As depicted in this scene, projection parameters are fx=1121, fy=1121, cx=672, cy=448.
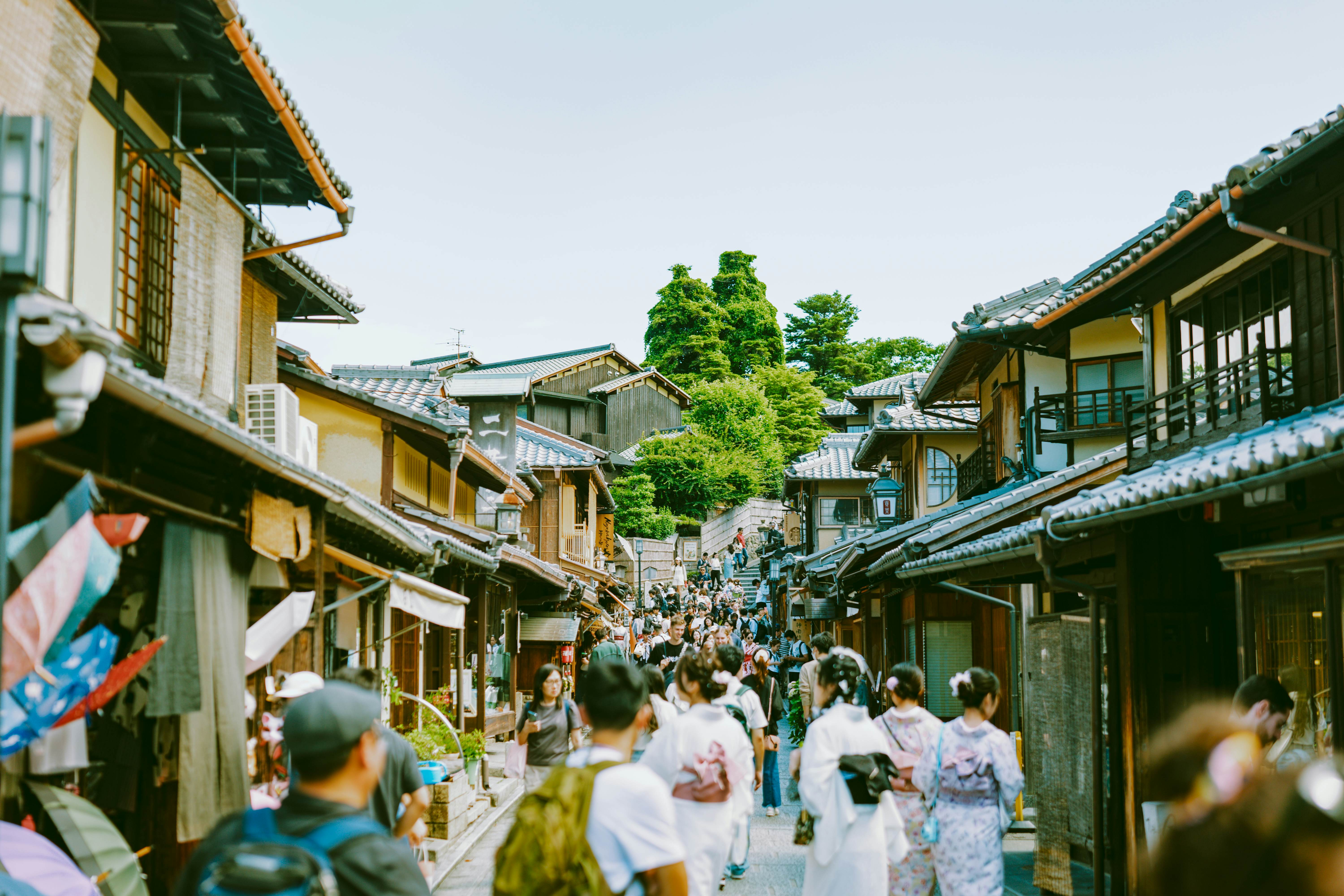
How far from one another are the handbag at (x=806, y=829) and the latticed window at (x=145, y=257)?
19.7ft

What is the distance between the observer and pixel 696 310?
60.3m

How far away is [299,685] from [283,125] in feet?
16.1

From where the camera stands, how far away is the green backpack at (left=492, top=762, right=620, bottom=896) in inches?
153

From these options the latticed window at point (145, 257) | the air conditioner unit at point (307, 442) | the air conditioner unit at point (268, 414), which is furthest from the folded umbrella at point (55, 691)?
the air conditioner unit at point (307, 442)

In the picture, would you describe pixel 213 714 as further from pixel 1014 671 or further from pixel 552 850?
pixel 1014 671

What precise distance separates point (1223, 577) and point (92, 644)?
846 cm

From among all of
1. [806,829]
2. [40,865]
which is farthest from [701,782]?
[40,865]

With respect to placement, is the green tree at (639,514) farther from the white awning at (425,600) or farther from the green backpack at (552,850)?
the green backpack at (552,850)

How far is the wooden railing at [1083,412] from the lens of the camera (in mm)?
16656

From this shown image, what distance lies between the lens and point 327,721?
10.5 ft

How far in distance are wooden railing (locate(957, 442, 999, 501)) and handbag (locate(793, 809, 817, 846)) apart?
46.1 feet

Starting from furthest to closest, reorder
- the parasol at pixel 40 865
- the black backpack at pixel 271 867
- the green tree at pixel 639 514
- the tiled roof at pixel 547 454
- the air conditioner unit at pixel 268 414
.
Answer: the green tree at pixel 639 514 → the tiled roof at pixel 547 454 → the air conditioner unit at pixel 268 414 → the parasol at pixel 40 865 → the black backpack at pixel 271 867

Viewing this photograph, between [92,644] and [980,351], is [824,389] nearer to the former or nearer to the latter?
[980,351]

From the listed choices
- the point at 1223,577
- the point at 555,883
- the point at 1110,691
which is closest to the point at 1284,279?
the point at 1223,577
